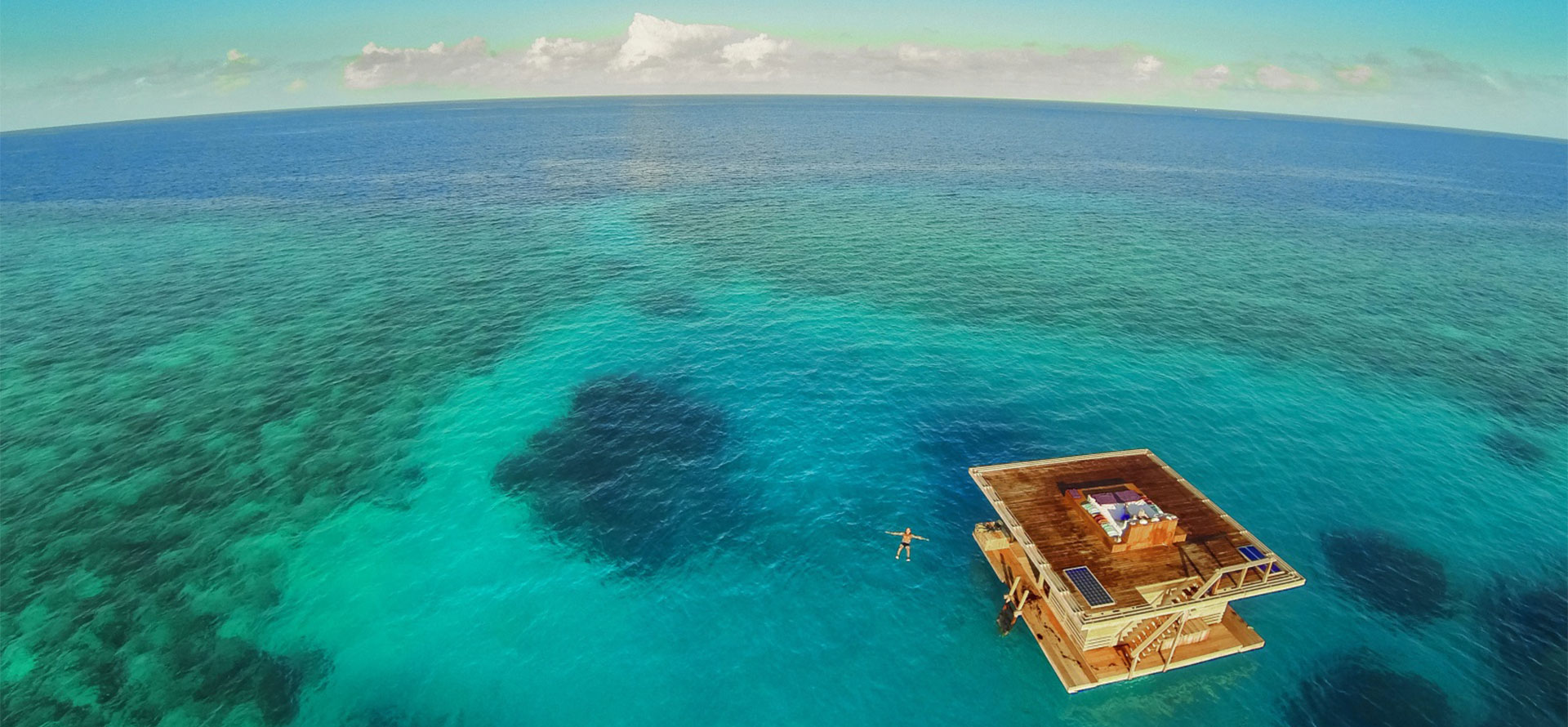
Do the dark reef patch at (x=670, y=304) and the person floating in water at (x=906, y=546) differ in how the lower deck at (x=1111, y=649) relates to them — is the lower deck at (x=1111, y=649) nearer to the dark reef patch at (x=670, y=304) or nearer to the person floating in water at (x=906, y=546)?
the person floating in water at (x=906, y=546)

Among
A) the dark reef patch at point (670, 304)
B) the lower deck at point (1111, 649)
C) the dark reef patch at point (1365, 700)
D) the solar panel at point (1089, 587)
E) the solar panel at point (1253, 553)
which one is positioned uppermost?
the dark reef patch at point (670, 304)

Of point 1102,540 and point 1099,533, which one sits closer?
point 1102,540

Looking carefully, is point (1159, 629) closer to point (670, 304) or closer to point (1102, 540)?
point (1102, 540)

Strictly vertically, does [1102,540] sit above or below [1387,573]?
above

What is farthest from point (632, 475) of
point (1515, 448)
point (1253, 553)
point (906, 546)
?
point (1515, 448)

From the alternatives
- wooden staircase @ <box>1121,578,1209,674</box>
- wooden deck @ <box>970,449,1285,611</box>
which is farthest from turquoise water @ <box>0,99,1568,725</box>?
wooden deck @ <box>970,449,1285,611</box>

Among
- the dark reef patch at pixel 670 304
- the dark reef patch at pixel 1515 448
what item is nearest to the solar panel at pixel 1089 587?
the dark reef patch at pixel 1515 448
